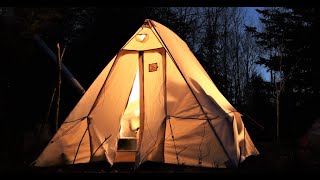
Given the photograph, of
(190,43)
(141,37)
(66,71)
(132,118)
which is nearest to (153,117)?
(132,118)

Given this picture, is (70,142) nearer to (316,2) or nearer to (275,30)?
(316,2)

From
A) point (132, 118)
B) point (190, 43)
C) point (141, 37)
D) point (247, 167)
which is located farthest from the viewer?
point (190, 43)

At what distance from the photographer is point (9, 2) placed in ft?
8.39

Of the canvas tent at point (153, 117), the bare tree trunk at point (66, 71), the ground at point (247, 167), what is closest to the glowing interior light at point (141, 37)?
the canvas tent at point (153, 117)

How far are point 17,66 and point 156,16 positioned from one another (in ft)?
22.1

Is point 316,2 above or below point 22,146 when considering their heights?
above

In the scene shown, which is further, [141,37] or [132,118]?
[132,118]

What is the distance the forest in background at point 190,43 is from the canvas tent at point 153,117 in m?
1.18

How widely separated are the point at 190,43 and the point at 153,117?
12393mm

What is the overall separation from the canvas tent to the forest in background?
1177mm

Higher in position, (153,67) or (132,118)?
(153,67)

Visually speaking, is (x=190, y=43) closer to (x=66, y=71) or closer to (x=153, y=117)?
Result: (x=66, y=71)

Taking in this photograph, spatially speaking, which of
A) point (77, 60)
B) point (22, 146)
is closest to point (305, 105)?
point (77, 60)

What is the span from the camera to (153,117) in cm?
587
